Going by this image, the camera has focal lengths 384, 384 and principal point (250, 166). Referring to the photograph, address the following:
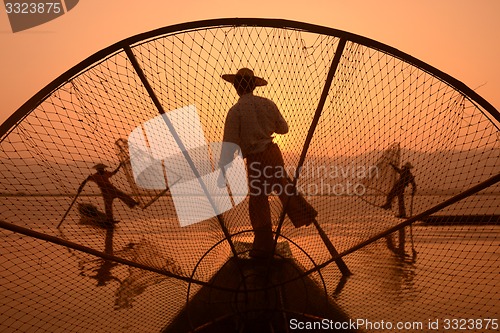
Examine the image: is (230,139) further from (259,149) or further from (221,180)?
(221,180)

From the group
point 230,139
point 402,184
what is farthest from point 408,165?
point 230,139

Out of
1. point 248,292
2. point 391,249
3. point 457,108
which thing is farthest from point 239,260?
point 391,249

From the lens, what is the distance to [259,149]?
2922 mm

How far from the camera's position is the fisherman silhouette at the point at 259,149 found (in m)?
2.90

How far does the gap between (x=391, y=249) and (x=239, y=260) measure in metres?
3.81

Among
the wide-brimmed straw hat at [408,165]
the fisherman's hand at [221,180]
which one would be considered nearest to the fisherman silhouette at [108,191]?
the fisherman's hand at [221,180]

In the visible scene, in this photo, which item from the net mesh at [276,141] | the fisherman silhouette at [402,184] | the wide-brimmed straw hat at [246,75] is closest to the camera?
the net mesh at [276,141]

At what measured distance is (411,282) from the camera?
13.7 ft

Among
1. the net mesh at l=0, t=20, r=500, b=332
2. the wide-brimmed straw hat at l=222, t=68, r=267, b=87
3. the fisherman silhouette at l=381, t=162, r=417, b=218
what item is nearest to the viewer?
the net mesh at l=0, t=20, r=500, b=332

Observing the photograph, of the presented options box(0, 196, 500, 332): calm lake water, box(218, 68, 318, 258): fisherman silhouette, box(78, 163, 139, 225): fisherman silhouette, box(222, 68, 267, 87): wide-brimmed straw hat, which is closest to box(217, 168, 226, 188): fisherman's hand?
box(218, 68, 318, 258): fisherman silhouette

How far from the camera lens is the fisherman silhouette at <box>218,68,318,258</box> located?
2904mm

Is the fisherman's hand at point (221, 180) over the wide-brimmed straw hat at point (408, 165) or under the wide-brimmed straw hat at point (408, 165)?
over

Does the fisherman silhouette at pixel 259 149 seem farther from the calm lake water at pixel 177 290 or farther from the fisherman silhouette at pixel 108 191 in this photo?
the fisherman silhouette at pixel 108 191

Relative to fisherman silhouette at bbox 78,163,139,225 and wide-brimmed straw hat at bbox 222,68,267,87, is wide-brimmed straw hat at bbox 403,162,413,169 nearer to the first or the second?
wide-brimmed straw hat at bbox 222,68,267,87
